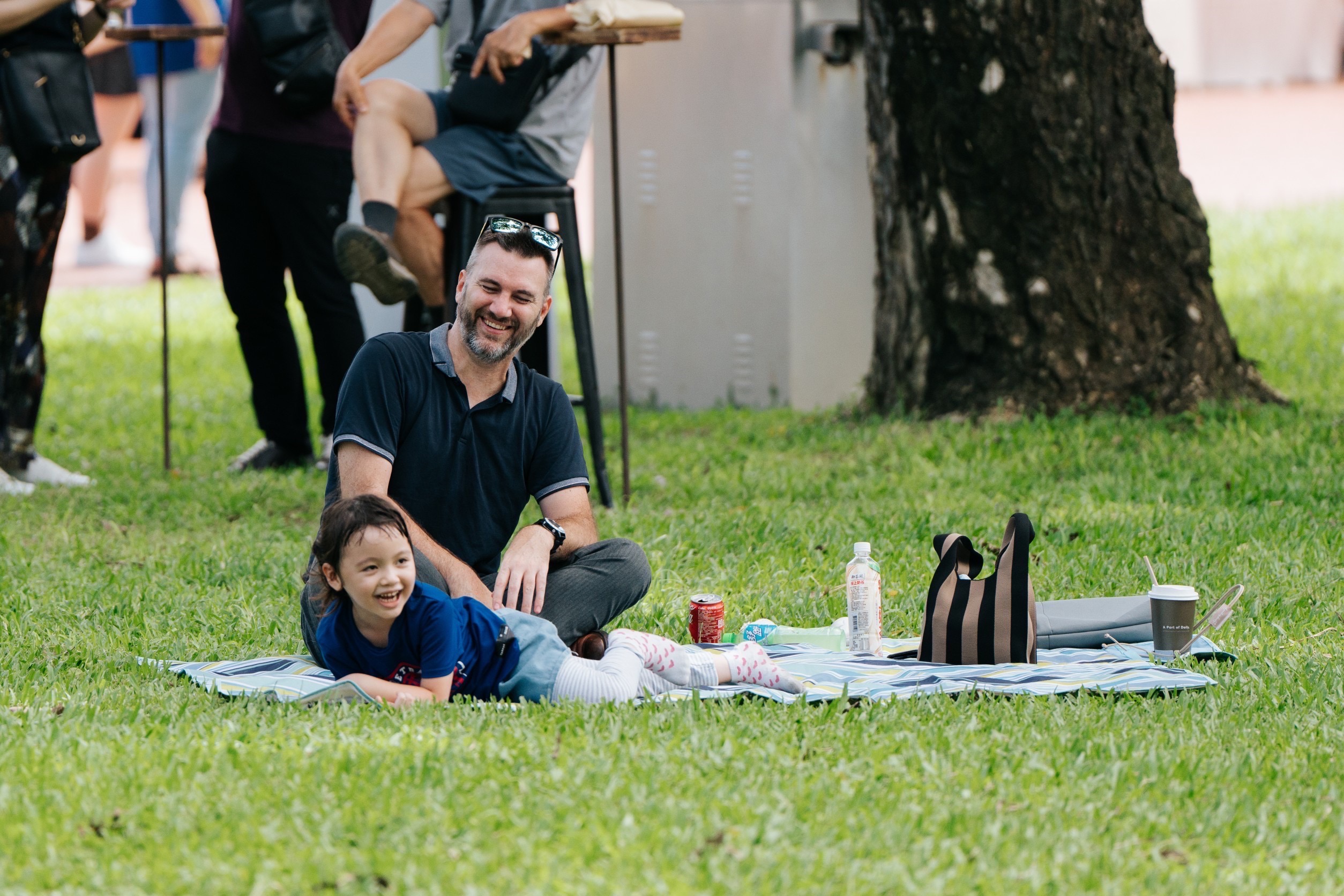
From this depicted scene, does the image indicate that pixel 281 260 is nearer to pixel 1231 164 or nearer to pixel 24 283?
pixel 24 283

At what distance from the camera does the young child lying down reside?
3.81 metres

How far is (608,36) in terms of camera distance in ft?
19.4

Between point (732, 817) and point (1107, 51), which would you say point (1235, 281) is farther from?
point (732, 817)

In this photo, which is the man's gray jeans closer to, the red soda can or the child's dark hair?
the red soda can

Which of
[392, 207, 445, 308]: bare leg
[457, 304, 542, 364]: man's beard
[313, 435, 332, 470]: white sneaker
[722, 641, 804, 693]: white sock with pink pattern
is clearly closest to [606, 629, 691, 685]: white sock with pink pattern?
[722, 641, 804, 693]: white sock with pink pattern

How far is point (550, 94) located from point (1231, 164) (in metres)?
16.5

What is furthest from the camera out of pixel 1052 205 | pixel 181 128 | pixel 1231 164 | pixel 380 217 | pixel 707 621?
pixel 1231 164

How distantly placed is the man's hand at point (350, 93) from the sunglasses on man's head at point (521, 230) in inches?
76.3

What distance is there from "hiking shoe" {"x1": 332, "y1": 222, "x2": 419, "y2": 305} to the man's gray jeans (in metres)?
1.67

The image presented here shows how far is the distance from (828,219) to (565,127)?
285 centimetres

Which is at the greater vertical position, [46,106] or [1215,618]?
[46,106]

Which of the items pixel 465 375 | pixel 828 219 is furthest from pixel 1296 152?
pixel 465 375

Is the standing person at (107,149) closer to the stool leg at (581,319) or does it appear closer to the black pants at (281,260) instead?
the black pants at (281,260)

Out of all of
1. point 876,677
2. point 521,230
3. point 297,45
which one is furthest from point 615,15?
point 876,677
